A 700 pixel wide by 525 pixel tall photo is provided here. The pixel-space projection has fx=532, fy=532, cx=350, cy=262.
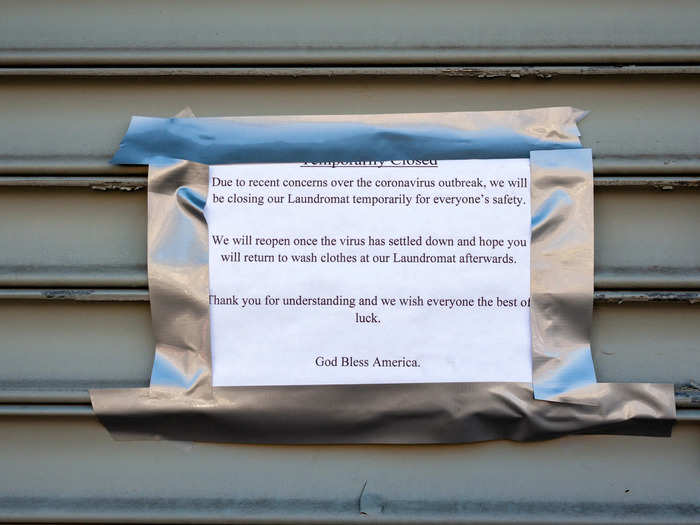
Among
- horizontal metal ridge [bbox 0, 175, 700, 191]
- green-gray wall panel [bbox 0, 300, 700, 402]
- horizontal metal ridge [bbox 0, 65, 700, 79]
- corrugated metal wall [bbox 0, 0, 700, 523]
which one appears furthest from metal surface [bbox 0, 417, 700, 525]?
horizontal metal ridge [bbox 0, 65, 700, 79]

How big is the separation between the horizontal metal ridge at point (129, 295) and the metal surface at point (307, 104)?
286 mm

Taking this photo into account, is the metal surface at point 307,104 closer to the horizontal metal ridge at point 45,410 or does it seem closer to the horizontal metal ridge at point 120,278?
the horizontal metal ridge at point 120,278

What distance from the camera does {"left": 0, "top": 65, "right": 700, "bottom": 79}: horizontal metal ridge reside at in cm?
126

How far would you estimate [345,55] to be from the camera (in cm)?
Answer: 127

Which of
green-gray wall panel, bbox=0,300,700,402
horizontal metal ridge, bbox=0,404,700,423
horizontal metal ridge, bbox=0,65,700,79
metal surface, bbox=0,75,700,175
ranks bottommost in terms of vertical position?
horizontal metal ridge, bbox=0,404,700,423

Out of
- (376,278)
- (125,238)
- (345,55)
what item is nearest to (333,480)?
(376,278)

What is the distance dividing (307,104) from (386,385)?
2.30 feet

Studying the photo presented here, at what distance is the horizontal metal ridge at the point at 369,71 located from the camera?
1257 millimetres

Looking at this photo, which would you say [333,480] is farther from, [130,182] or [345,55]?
[345,55]

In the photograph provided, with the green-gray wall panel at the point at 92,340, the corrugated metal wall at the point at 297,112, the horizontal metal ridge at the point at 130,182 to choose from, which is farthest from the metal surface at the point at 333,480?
the horizontal metal ridge at the point at 130,182

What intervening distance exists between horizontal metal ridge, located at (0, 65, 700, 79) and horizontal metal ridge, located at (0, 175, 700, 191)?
25 centimetres

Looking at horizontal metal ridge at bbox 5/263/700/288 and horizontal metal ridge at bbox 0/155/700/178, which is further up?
horizontal metal ridge at bbox 0/155/700/178

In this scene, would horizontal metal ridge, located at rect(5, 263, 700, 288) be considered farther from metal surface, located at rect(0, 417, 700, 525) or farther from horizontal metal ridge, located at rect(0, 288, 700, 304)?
metal surface, located at rect(0, 417, 700, 525)

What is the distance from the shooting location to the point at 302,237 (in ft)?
4.09
